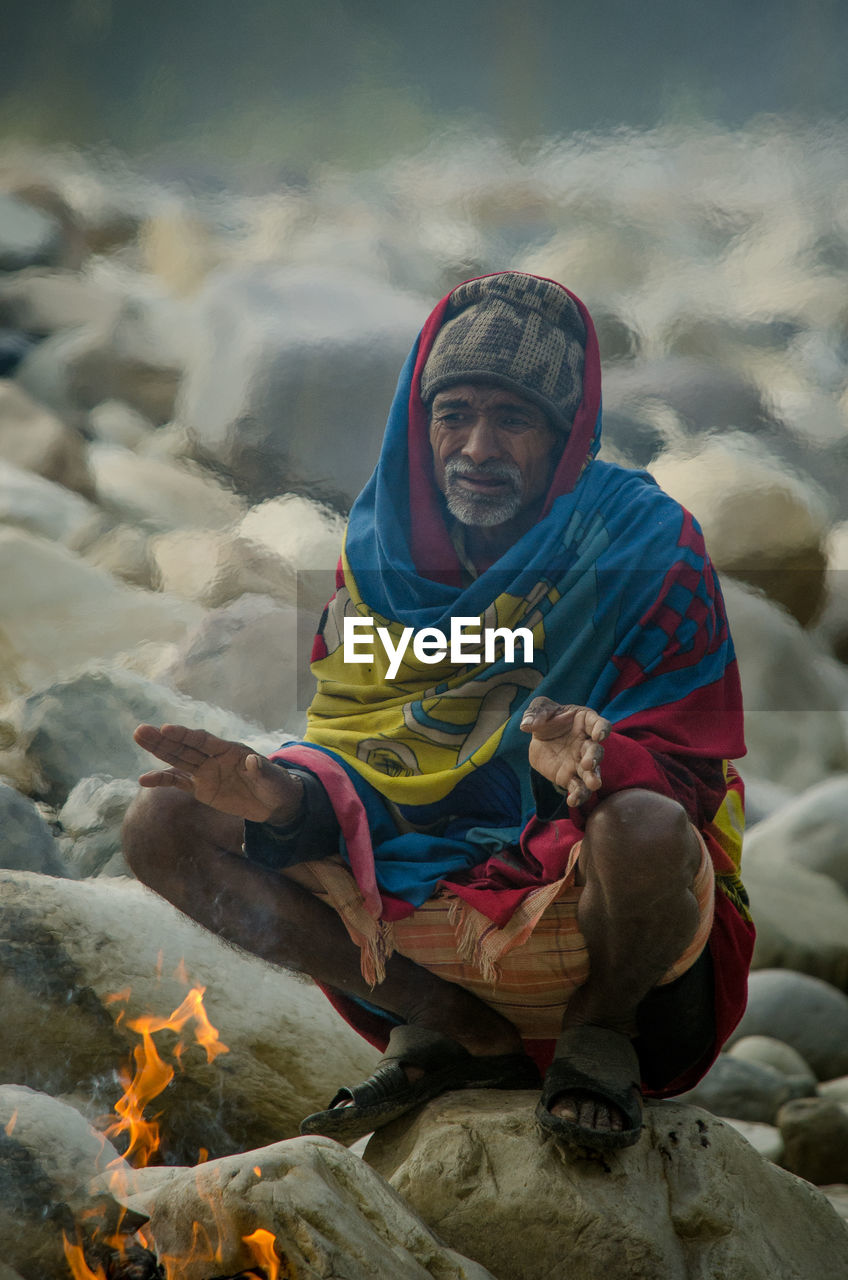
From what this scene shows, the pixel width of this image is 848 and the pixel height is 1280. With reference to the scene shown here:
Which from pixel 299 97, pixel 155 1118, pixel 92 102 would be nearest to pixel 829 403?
pixel 299 97

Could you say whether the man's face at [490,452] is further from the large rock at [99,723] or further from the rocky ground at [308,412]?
the large rock at [99,723]

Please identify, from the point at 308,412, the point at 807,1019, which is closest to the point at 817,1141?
the point at 807,1019

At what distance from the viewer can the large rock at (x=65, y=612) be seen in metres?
2.77

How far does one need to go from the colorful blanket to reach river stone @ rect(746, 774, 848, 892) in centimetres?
115

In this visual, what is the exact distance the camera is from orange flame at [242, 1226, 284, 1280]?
1.59m

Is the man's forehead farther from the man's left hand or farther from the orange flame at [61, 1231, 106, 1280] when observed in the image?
the orange flame at [61, 1231, 106, 1280]

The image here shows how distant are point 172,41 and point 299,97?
360 mm

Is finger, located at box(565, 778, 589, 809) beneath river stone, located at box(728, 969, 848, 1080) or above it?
above

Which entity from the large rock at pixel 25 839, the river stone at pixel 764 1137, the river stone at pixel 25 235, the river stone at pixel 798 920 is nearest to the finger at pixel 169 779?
the large rock at pixel 25 839

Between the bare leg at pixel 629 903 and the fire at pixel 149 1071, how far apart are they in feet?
2.78

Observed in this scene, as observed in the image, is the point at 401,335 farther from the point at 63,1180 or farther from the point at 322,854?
the point at 63,1180

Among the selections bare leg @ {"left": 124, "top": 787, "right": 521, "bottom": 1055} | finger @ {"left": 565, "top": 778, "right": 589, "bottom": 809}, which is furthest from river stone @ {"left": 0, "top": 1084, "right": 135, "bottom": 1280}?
finger @ {"left": 565, "top": 778, "right": 589, "bottom": 809}

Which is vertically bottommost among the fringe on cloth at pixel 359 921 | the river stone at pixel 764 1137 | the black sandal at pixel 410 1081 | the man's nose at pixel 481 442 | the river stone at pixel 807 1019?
the river stone at pixel 764 1137

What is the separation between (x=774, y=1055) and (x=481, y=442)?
6.74 ft
